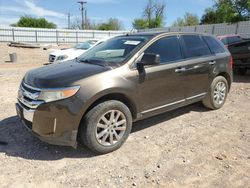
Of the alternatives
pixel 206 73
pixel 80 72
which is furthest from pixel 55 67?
pixel 206 73

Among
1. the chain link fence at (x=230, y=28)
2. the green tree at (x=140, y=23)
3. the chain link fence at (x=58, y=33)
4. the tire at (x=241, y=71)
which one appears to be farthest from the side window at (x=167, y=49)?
the green tree at (x=140, y=23)

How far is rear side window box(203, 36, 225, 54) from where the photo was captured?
18.5 feet

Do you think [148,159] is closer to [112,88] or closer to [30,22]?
[112,88]

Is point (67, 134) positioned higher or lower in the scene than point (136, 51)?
lower

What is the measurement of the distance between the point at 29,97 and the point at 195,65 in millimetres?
3030

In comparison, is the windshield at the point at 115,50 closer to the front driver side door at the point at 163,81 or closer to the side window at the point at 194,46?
the front driver side door at the point at 163,81

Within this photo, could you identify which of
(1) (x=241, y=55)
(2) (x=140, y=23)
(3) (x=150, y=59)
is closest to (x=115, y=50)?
(3) (x=150, y=59)

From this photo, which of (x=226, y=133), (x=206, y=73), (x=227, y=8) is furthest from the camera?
(x=227, y=8)

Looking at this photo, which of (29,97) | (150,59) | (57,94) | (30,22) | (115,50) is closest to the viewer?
(57,94)

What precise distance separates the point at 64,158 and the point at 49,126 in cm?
58

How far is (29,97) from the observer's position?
11.9 ft

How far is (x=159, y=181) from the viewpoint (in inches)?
126

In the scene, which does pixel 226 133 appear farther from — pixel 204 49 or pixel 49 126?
pixel 49 126

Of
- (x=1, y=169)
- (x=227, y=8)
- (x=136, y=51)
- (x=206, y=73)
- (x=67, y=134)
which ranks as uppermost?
(x=227, y=8)
